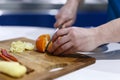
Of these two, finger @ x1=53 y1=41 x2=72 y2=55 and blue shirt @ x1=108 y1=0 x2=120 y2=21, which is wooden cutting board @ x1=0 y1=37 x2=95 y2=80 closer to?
finger @ x1=53 y1=41 x2=72 y2=55

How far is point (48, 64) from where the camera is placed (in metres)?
0.82

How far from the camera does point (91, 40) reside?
88cm

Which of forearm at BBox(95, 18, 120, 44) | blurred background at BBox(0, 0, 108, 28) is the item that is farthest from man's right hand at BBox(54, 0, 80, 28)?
blurred background at BBox(0, 0, 108, 28)

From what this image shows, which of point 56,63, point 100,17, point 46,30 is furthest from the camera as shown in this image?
point 100,17

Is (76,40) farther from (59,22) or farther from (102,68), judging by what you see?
(59,22)

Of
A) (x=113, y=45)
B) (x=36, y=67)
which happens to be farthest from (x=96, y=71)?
(x=113, y=45)

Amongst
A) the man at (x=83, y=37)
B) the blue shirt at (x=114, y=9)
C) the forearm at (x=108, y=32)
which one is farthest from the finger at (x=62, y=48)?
the blue shirt at (x=114, y=9)

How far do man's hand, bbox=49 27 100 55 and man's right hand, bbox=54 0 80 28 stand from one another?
22cm

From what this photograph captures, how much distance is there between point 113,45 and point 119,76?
0.35 m

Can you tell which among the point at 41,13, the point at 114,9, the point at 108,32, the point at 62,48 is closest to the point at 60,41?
the point at 62,48

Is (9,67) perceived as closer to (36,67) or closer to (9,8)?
(36,67)

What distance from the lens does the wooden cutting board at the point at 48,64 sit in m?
0.73

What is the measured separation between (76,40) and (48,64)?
0.13 meters

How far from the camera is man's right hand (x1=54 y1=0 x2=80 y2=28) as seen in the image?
1129mm
